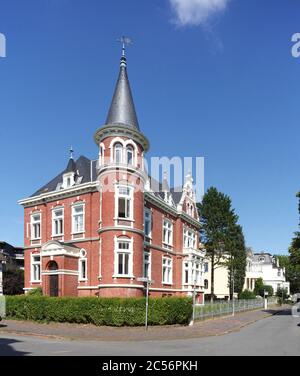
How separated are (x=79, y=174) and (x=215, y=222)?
76.4 ft

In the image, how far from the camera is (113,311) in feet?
81.8

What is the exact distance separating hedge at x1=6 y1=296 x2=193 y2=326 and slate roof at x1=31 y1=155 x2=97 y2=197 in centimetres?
1206

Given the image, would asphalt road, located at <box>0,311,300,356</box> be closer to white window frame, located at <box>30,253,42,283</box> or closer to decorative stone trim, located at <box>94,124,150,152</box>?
decorative stone trim, located at <box>94,124,150,152</box>

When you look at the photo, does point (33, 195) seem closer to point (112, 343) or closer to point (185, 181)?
point (185, 181)

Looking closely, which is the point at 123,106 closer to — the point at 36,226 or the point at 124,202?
the point at 124,202

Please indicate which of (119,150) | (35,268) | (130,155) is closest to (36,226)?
(35,268)

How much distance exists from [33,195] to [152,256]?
13425mm

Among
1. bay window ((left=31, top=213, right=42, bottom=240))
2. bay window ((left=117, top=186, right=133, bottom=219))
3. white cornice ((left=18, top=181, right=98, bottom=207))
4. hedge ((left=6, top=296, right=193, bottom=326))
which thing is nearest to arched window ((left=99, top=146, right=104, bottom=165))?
white cornice ((left=18, top=181, right=98, bottom=207))

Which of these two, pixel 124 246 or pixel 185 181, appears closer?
pixel 124 246

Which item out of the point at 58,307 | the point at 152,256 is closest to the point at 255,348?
the point at 58,307

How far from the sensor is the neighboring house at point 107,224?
102 feet

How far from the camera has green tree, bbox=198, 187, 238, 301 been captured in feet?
177

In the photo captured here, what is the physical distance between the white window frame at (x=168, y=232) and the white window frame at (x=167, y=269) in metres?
1.57
